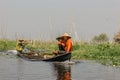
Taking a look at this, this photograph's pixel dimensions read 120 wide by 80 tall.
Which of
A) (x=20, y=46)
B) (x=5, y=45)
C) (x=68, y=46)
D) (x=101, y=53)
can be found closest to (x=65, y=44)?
(x=68, y=46)

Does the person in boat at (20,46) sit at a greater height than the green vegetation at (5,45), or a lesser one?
lesser

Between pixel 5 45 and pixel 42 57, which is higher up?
pixel 5 45

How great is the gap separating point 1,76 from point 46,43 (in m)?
24.7

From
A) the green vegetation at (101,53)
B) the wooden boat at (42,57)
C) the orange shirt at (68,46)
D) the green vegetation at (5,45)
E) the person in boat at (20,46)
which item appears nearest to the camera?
the wooden boat at (42,57)

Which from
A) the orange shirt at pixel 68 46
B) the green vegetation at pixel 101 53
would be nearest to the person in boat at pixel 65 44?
the orange shirt at pixel 68 46

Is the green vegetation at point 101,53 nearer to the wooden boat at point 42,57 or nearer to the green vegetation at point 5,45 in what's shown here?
the wooden boat at point 42,57

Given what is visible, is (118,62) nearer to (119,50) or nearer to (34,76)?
(119,50)

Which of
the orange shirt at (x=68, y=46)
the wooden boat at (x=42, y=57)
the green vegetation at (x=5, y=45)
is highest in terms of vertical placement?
the green vegetation at (x=5, y=45)

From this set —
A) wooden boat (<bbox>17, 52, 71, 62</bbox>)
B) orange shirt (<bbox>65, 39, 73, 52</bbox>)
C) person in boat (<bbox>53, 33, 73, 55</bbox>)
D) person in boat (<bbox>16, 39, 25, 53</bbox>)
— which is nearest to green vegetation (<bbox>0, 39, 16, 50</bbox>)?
person in boat (<bbox>16, 39, 25, 53</bbox>)

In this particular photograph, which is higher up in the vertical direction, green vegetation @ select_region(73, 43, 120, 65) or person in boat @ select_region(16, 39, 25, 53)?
person in boat @ select_region(16, 39, 25, 53)

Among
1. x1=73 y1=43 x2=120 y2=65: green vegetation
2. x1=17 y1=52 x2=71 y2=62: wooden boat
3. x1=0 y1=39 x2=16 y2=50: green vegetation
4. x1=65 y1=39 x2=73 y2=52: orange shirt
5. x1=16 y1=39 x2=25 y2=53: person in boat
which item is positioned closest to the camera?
x1=17 y1=52 x2=71 y2=62: wooden boat

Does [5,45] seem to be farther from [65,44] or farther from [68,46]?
[68,46]

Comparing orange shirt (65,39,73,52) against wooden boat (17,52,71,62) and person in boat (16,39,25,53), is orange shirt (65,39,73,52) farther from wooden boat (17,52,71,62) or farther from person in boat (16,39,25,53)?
person in boat (16,39,25,53)

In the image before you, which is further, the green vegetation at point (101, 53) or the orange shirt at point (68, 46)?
the green vegetation at point (101, 53)
